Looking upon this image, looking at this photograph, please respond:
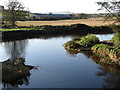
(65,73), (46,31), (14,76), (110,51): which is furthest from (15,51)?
(46,31)

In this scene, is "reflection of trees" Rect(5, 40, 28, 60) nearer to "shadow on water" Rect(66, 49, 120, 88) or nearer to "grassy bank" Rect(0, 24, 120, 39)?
"shadow on water" Rect(66, 49, 120, 88)

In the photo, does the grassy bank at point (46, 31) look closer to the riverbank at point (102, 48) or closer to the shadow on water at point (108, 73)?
the riverbank at point (102, 48)

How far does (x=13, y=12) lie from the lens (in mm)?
55625

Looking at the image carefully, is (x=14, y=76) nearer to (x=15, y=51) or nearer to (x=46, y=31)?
(x=15, y=51)

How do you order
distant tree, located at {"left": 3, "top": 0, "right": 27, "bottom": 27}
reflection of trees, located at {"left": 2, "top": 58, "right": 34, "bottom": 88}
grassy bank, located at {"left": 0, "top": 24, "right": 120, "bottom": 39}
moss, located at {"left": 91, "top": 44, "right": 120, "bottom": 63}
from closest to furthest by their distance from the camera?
reflection of trees, located at {"left": 2, "top": 58, "right": 34, "bottom": 88}
moss, located at {"left": 91, "top": 44, "right": 120, "bottom": 63}
grassy bank, located at {"left": 0, "top": 24, "right": 120, "bottom": 39}
distant tree, located at {"left": 3, "top": 0, "right": 27, "bottom": 27}

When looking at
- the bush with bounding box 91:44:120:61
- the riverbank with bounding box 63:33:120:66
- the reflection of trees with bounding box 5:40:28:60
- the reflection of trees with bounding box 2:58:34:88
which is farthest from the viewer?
the reflection of trees with bounding box 5:40:28:60

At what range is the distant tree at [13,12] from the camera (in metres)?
55.1

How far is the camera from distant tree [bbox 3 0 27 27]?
5506 centimetres

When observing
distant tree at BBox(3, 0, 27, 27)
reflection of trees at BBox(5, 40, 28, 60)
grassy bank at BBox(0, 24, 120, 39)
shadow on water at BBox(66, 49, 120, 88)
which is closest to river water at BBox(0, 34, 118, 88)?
shadow on water at BBox(66, 49, 120, 88)

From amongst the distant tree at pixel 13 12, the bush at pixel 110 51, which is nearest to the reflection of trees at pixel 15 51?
the bush at pixel 110 51

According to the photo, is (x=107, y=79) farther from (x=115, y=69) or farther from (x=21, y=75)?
(x=21, y=75)

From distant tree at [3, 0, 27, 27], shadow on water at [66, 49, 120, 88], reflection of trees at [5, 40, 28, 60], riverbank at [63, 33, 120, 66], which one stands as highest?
distant tree at [3, 0, 27, 27]

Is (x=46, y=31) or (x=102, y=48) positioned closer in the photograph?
(x=102, y=48)

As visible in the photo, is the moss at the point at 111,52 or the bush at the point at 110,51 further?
the bush at the point at 110,51
